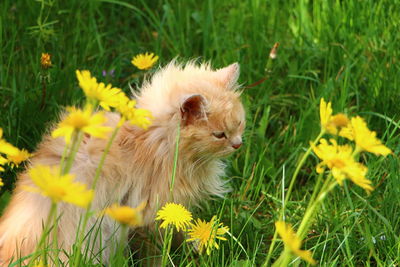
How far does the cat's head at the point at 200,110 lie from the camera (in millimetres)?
2535

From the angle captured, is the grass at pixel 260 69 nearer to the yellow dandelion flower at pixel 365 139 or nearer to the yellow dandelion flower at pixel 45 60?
the yellow dandelion flower at pixel 45 60

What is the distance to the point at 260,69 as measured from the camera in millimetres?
3688

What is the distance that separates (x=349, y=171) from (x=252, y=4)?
2540 mm

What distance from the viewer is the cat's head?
99.8 inches

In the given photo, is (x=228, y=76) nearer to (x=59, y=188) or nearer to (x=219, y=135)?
(x=219, y=135)

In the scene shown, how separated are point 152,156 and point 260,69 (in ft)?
4.25

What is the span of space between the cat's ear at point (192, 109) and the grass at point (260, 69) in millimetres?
508

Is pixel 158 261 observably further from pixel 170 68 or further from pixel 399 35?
pixel 399 35

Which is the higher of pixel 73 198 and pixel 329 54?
pixel 73 198

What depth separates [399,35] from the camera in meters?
3.58

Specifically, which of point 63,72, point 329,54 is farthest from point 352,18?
point 63,72

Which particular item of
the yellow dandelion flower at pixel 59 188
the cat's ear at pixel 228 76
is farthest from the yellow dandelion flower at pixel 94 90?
the cat's ear at pixel 228 76

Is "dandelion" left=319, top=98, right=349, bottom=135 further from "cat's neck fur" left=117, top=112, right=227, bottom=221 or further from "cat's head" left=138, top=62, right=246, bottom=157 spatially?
"cat's neck fur" left=117, top=112, right=227, bottom=221

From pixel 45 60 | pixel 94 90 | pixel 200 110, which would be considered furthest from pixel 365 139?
pixel 45 60
